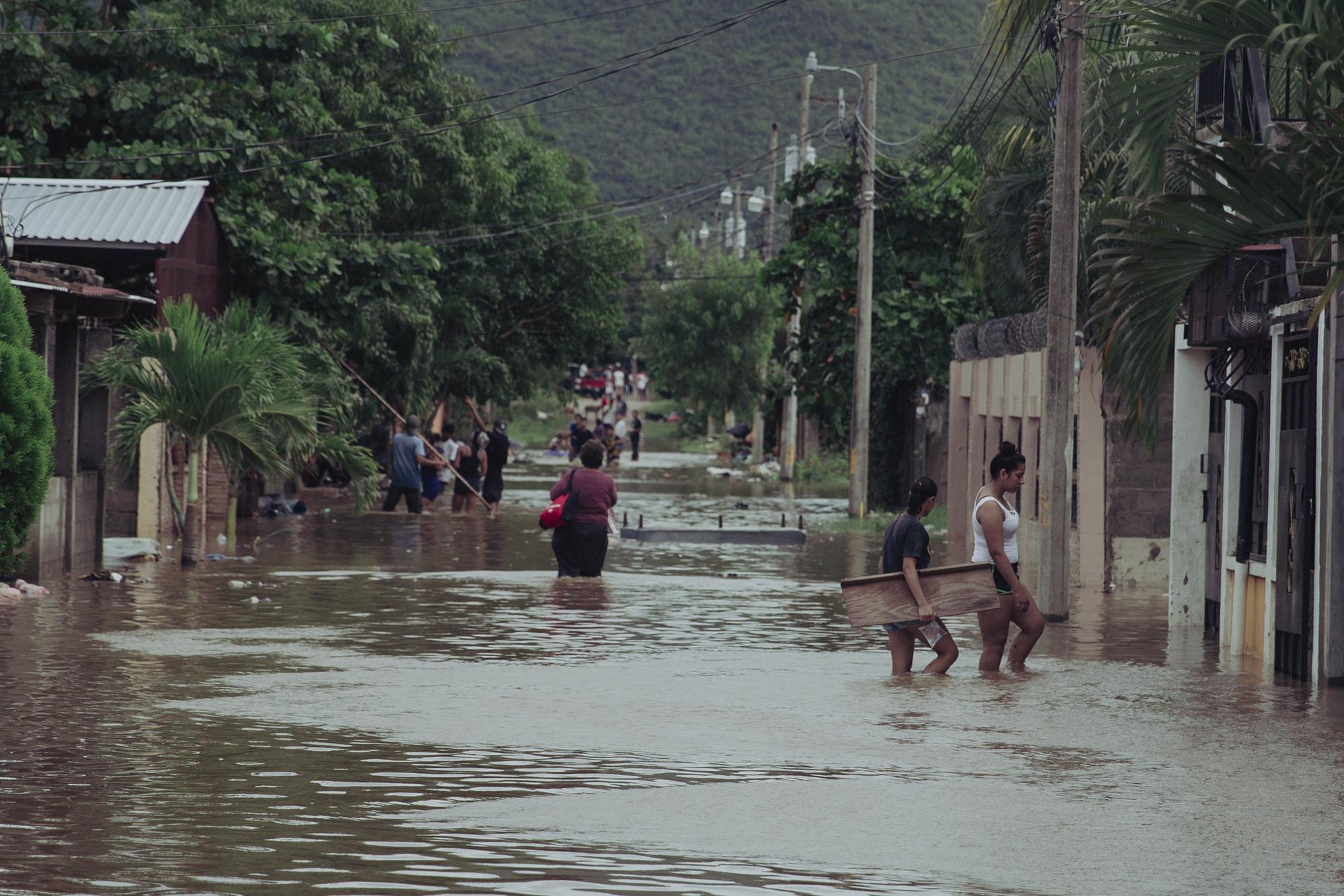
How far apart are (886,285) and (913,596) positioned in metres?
25.7

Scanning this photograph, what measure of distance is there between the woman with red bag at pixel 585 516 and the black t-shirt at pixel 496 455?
45.2 feet

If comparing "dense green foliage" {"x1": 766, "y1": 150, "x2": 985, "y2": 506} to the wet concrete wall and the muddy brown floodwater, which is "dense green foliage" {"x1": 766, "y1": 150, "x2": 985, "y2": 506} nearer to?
the wet concrete wall

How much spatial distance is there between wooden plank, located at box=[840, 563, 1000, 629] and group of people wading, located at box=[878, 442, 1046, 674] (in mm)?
69

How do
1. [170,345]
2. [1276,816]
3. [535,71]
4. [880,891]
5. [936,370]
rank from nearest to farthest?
[880,891], [1276,816], [170,345], [936,370], [535,71]

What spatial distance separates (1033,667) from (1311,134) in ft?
14.9

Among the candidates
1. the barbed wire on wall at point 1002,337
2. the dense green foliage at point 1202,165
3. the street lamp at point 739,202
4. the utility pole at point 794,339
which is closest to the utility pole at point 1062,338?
the dense green foliage at point 1202,165

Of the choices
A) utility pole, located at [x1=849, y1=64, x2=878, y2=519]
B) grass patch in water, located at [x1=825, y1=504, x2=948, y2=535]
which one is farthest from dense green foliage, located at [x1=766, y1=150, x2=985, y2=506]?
grass patch in water, located at [x1=825, y1=504, x2=948, y2=535]

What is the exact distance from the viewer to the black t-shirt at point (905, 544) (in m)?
13.5

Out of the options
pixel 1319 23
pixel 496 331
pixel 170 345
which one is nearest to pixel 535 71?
pixel 496 331

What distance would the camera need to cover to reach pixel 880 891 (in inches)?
280

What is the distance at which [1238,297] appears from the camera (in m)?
14.6

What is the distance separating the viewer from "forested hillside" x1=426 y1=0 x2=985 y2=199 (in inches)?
5517

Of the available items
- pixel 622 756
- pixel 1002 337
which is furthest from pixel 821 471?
pixel 622 756

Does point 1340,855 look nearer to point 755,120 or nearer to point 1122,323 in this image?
point 1122,323
